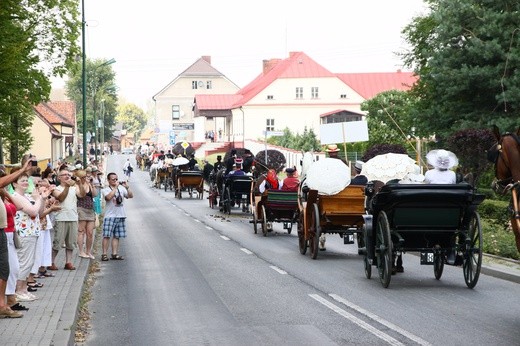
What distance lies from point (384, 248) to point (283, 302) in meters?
2.00

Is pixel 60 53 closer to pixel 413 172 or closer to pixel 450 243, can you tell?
pixel 413 172

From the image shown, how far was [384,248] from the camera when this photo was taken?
1447cm

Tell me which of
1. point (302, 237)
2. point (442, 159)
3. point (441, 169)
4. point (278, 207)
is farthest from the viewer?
point (278, 207)

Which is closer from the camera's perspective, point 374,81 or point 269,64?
point 374,81

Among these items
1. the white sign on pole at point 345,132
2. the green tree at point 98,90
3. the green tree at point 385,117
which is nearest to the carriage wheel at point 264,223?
the white sign on pole at point 345,132

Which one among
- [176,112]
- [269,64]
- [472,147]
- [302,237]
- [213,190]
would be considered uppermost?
[269,64]

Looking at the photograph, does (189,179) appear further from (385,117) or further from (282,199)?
(282,199)

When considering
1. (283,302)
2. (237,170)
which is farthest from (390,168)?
(237,170)

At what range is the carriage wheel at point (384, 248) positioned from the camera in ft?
46.8

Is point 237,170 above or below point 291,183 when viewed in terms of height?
above

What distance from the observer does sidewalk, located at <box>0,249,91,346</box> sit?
9805mm

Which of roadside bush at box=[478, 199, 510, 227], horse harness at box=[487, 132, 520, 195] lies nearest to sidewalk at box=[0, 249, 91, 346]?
horse harness at box=[487, 132, 520, 195]

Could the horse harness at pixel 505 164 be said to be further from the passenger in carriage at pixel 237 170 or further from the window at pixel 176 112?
the window at pixel 176 112

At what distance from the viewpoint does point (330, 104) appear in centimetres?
10806
